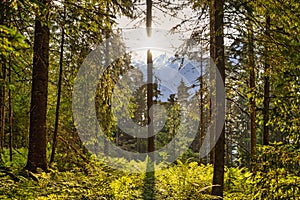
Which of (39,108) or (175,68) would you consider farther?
(175,68)

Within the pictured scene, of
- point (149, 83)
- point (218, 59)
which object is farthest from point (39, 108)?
point (149, 83)

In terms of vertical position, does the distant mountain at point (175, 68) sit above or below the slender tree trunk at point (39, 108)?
above

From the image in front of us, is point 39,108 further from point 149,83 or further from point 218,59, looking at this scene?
point 149,83

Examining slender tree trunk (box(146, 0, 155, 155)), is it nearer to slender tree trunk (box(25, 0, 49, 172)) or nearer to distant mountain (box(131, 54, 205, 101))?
distant mountain (box(131, 54, 205, 101))

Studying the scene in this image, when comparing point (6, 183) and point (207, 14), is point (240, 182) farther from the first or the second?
point (6, 183)

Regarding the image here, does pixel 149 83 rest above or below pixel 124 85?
above

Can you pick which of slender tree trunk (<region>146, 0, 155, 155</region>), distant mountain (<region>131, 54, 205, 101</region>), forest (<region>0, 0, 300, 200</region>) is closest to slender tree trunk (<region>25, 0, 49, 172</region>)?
forest (<region>0, 0, 300, 200</region>)

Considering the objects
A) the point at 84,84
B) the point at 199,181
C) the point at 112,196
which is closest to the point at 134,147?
the point at 84,84

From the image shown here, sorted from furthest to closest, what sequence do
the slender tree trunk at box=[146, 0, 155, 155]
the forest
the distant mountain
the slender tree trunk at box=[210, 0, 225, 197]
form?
1. the slender tree trunk at box=[146, 0, 155, 155]
2. the distant mountain
3. the slender tree trunk at box=[210, 0, 225, 197]
4. the forest

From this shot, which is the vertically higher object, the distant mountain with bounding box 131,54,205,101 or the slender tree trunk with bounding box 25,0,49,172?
the distant mountain with bounding box 131,54,205,101

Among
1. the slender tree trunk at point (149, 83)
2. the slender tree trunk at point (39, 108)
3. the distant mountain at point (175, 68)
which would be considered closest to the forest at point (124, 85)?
the slender tree trunk at point (39, 108)

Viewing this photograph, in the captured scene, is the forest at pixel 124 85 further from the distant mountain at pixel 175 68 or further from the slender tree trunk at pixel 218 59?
the distant mountain at pixel 175 68

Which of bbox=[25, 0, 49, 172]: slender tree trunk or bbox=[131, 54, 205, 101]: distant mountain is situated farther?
bbox=[131, 54, 205, 101]: distant mountain

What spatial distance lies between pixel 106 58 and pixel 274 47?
1264 cm
